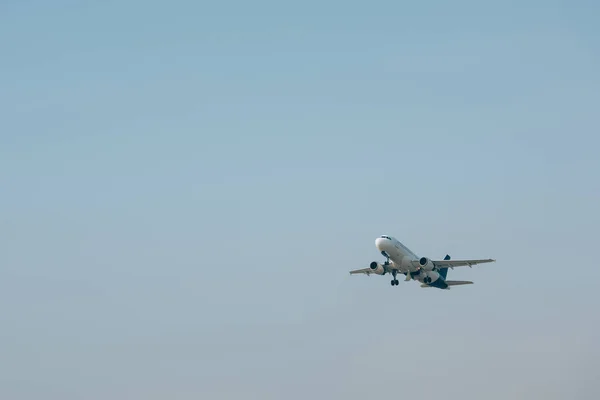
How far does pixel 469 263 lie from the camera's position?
199250 mm

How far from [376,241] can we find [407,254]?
561cm

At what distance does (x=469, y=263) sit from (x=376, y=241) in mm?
13851

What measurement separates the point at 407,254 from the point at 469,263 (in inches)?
344

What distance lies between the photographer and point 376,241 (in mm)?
195875

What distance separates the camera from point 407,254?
198750 mm
